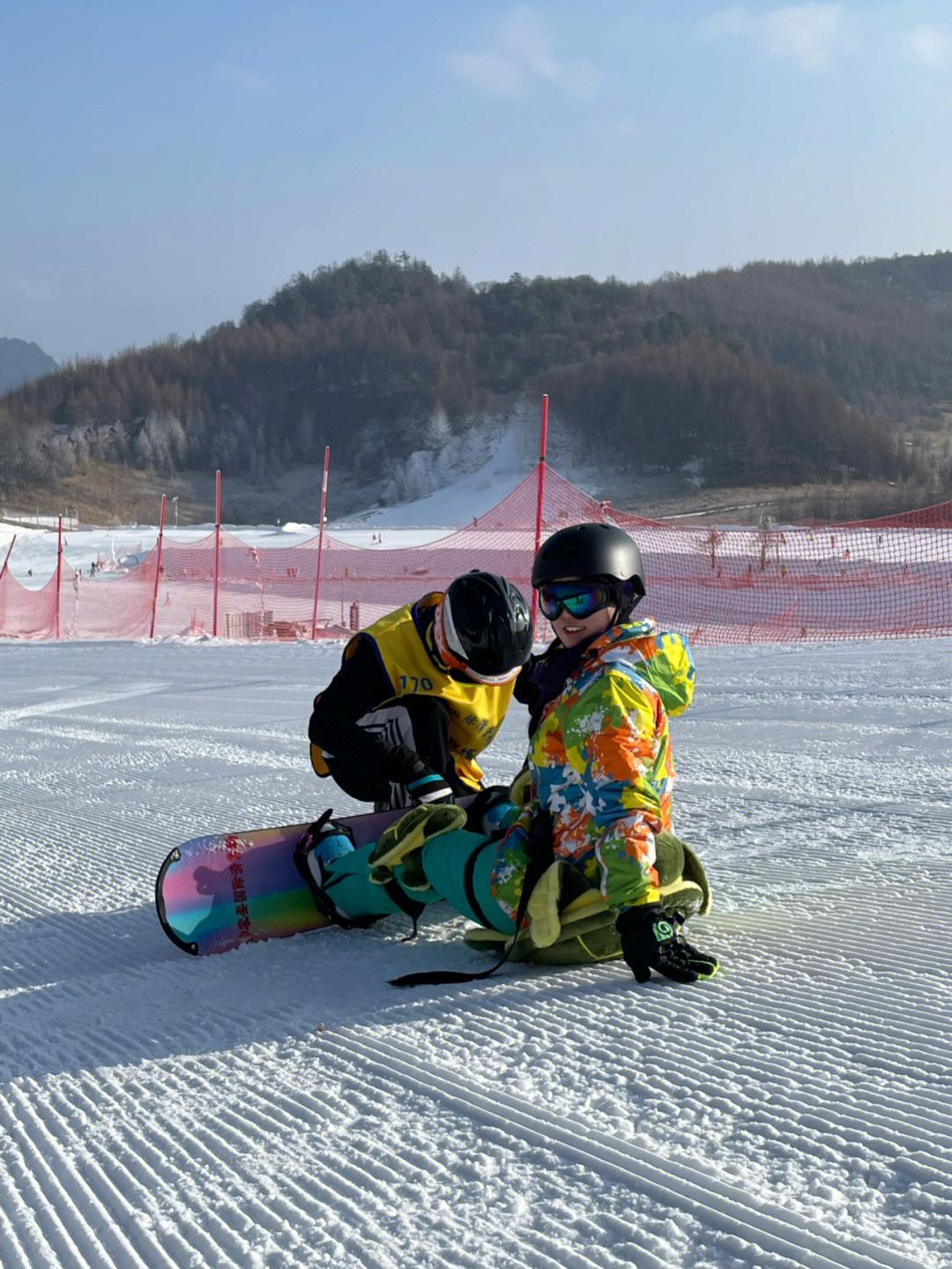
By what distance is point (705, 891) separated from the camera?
7.70ft

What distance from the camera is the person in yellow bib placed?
2.63m

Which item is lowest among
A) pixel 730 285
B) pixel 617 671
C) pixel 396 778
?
pixel 396 778

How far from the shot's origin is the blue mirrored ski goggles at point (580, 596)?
2.39m

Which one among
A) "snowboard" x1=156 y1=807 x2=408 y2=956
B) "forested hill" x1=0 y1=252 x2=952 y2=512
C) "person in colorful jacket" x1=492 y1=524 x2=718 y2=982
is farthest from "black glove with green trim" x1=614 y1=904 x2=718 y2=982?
"forested hill" x1=0 y1=252 x2=952 y2=512

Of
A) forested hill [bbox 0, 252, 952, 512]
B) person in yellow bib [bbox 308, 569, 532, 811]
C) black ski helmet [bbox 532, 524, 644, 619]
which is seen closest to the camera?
black ski helmet [bbox 532, 524, 644, 619]

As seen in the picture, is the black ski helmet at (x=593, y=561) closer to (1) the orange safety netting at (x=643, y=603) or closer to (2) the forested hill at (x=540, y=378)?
(1) the orange safety netting at (x=643, y=603)

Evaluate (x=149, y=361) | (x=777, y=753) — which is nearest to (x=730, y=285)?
(x=149, y=361)

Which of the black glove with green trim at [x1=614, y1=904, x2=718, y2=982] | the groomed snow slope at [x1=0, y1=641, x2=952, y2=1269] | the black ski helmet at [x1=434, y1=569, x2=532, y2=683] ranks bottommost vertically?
the groomed snow slope at [x1=0, y1=641, x2=952, y2=1269]

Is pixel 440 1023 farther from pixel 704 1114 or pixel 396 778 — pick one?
pixel 396 778

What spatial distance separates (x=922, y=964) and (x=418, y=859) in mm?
992

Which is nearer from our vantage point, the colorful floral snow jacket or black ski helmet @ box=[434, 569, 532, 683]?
the colorful floral snow jacket

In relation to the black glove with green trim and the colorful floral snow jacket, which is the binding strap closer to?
the colorful floral snow jacket

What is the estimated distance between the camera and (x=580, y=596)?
2395mm

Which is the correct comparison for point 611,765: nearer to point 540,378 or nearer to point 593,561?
point 593,561
